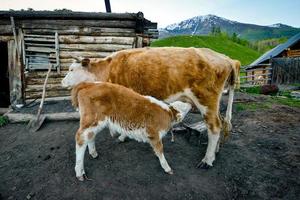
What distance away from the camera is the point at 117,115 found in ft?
15.1

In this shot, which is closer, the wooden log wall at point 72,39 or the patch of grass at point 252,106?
the patch of grass at point 252,106

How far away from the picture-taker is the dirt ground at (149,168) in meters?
4.27

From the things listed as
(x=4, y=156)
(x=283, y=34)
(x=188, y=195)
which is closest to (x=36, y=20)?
(x=4, y=156)

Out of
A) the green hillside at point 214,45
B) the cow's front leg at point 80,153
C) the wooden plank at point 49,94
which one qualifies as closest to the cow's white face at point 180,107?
the cow's front leg at point 80,153

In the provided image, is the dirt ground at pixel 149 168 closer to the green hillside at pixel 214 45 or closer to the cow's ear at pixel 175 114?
the cow's ear at pixel 175 114

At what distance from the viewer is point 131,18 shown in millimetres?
9867

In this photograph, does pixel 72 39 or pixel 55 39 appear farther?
pixel 72 39

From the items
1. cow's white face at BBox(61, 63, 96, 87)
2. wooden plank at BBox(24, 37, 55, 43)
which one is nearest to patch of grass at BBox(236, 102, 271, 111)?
cow's white face at BBox(61, 63, 96, 87)

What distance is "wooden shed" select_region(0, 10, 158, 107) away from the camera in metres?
9.61

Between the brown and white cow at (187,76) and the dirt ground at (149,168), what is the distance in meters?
0.59

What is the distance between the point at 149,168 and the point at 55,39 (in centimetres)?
709

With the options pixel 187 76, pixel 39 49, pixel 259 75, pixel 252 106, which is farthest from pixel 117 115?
pixel 259 75

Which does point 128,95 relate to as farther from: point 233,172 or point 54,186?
point 233,172

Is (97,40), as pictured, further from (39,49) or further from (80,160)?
(80,160)
